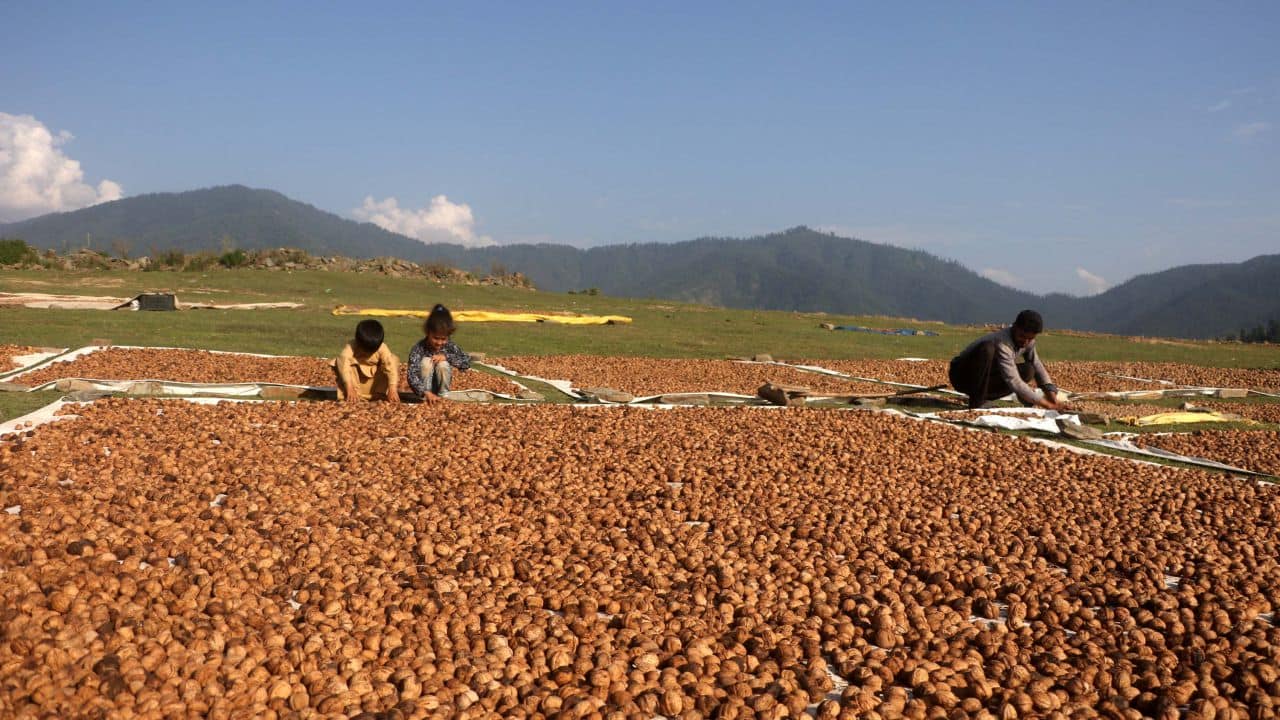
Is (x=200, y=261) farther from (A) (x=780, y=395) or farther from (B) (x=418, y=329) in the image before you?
(A) (x=780, y=395)

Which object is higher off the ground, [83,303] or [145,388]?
[83,303]

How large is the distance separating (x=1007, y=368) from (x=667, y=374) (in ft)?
13.6

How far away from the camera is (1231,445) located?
6465 mm

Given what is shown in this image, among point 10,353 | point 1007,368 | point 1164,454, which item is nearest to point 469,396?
point 1007,368

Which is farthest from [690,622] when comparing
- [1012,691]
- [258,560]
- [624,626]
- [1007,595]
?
[258,560]

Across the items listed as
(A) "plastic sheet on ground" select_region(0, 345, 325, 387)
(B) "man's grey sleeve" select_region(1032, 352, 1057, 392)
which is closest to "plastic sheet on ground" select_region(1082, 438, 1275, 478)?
(B) "man's grey sleeve" select_region(1032, 352, 1057, 392)

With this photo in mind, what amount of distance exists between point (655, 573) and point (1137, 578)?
1.95 metres

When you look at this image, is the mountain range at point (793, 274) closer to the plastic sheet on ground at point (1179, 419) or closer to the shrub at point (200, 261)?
the shrub at point (200, 261)

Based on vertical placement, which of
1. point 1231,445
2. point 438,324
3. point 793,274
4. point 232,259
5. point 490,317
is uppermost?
point 793,274

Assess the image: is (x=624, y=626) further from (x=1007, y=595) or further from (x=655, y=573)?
(x=1007, y=595)

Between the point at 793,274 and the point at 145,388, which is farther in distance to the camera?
the point at 793,274

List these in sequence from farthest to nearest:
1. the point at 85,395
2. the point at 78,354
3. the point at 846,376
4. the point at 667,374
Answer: the point at 846,376, the point at 667,374, the point at 78,354, the point at 85,395

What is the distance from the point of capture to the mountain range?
93.2 meters

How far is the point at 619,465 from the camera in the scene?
5.03 metres
